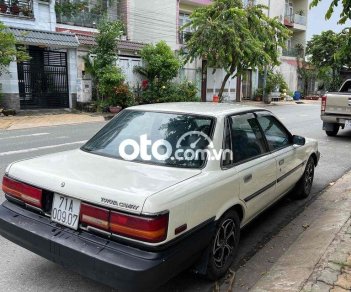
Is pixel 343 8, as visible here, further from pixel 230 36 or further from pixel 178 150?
pixel 230 36

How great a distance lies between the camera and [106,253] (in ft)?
8.43

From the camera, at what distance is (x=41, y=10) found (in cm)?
1816

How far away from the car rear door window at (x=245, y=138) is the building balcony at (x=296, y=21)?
35894 millimetres

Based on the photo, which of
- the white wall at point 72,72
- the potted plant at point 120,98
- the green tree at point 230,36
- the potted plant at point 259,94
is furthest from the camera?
the potted plant at point 259,94

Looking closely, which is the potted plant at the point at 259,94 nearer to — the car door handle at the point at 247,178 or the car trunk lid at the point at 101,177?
the car door handle at the point at 247,178

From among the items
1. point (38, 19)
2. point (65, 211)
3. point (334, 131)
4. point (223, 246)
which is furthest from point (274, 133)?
point (38, 19)

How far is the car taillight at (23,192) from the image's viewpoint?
2.97 meters

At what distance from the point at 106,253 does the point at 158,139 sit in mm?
1269

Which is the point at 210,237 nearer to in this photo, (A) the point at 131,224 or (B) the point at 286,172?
(A) the point at 131,224

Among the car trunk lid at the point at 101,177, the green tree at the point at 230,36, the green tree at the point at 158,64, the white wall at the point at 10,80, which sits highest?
the green tree at the point at 230,36

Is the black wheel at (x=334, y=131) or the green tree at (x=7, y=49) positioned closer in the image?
the black wheel at (x=334, y=131)

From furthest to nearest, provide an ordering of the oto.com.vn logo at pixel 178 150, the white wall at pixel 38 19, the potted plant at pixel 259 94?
the potted plant at pixel 259 94 → the white wall at pixel 38 19 → the oto.com.vn logo at pixel 178 150

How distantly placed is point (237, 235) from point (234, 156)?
742 millimetres

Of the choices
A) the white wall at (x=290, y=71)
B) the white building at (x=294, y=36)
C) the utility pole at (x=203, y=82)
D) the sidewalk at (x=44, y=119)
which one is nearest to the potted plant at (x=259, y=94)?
the utility pole at (x=203, y=82)
